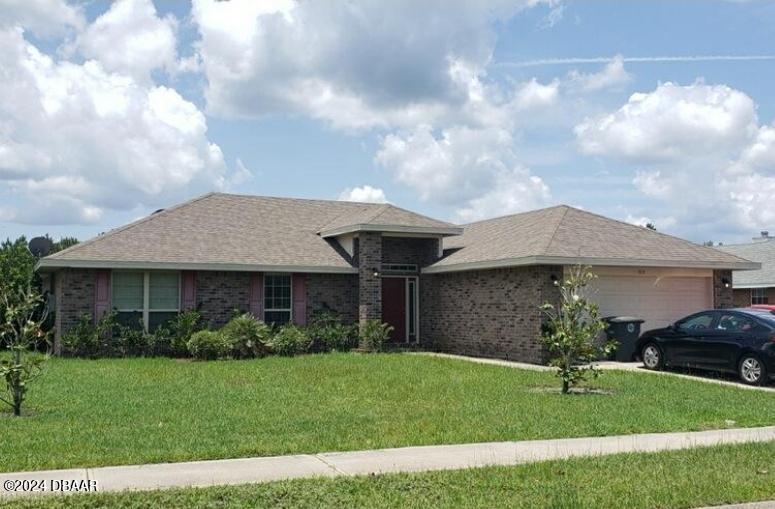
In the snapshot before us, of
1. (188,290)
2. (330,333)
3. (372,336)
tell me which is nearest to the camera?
(188,290)

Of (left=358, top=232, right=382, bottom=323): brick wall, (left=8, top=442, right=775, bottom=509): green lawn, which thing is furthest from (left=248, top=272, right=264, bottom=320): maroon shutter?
(left=8, top=442, right=775, bottom=509): green lawn

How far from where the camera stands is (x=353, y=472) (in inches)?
309

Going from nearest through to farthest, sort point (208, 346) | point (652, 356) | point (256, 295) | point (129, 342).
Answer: point (652, 356), point (208, 346), point (129, 342), point (256, 295)

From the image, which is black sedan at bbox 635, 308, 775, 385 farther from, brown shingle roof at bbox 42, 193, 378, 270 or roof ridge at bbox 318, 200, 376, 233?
roof ridge at bbox 318, 200, 376, 233

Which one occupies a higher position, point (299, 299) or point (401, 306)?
point (299, 299)

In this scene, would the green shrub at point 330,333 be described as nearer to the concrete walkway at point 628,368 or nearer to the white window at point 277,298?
the white window at point 277,298

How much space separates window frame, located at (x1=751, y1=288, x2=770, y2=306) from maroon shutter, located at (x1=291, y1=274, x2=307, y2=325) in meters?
21.4

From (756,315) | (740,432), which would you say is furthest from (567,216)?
(740,432)

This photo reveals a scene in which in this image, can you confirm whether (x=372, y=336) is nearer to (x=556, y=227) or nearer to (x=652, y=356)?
(x=556, y=227)

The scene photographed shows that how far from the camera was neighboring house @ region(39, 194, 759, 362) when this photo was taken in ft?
68.8

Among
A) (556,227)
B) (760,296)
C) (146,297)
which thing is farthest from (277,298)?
(760,296)

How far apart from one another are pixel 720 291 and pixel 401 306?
9.43 meters

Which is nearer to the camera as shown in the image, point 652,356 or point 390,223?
point 652,356

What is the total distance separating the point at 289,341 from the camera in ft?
72.5
